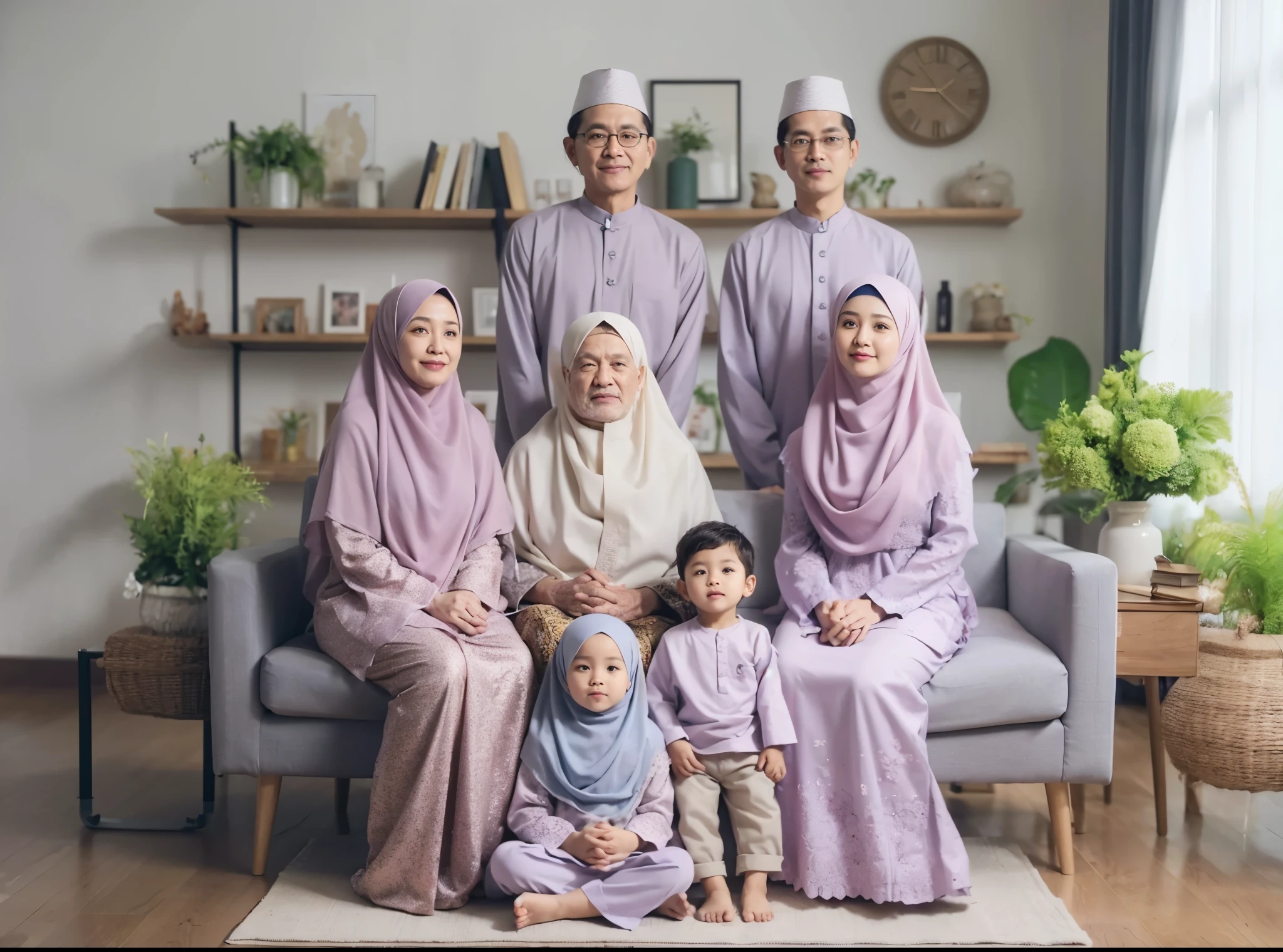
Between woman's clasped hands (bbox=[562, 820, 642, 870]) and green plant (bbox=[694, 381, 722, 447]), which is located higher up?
green plant (bbox=[694, 381, 722, 447])

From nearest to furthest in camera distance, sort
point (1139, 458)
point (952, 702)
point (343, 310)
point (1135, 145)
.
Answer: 1. point (952, 702)
2. point (1139, 458)
3. point (1135, 145)
4. point (343, 310)

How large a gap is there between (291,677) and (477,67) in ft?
9.56

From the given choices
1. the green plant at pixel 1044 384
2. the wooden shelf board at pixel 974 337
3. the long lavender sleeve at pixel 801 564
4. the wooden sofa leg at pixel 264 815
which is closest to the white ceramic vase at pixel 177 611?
the wooden sofa leg at pixel 264 815

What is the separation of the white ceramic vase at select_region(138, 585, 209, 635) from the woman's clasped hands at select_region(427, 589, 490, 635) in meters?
0.78

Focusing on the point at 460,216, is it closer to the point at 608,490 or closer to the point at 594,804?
the point at 608,490

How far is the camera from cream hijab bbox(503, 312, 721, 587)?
2.57 meters

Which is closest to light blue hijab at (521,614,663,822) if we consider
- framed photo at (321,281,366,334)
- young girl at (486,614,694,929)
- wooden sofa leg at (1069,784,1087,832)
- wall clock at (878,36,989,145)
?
young girl at (486,614,694,929)

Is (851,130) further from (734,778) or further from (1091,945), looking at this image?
(1091,945)

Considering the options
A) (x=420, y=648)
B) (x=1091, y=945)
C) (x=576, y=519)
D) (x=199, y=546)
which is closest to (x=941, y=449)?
(x=576, y=519)

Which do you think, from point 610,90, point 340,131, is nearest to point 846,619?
point 610,90

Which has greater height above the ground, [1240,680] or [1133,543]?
[1133,543]

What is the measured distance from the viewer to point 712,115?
4367 mm

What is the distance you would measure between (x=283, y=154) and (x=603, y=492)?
2.44 meters

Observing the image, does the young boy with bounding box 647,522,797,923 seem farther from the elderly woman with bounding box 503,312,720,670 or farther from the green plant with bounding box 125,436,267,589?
the green plant with bounding box 125,436,267,589
